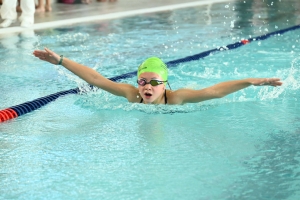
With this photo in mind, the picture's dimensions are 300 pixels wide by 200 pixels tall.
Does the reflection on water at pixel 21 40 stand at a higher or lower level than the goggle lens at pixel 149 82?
lower

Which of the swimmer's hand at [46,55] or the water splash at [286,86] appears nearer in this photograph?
the swimmer's hand at [46,55]

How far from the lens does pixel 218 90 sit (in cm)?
363

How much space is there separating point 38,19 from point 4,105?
17.0 ft

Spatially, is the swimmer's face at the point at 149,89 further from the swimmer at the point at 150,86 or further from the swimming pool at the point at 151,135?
the swimming pool at the point at 151,135

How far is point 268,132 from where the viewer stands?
3.59 meters

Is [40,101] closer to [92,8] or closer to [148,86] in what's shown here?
[148,86]

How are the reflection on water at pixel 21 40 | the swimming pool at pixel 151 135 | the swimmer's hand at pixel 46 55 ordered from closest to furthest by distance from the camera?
the swimming pool at pixel 151 135, the swimmer's hand at pixel 46 55, the reflection on water at pixel 21 40

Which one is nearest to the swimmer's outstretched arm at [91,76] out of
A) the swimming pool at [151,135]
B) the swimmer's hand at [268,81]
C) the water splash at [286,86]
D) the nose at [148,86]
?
the swimming pool at [151,135]

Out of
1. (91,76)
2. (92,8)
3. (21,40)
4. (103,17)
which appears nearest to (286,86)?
(91,76)

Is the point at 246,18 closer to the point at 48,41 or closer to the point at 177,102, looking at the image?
the point at 48,41

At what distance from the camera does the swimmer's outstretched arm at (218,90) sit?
10.7 ft

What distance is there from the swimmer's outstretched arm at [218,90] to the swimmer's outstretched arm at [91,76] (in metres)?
0.31

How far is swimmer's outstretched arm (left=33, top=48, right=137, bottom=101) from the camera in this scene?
3.64m

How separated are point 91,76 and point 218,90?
2.73 ft
